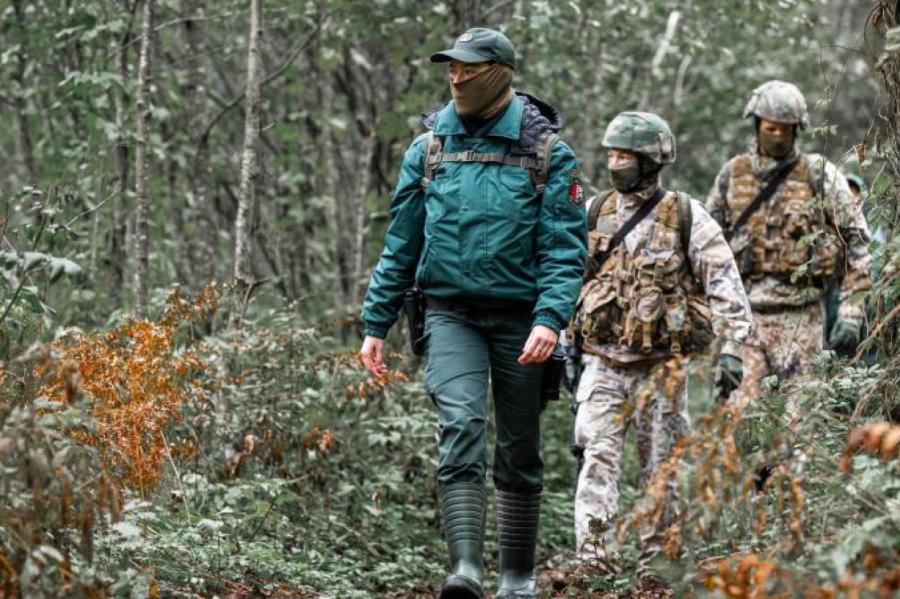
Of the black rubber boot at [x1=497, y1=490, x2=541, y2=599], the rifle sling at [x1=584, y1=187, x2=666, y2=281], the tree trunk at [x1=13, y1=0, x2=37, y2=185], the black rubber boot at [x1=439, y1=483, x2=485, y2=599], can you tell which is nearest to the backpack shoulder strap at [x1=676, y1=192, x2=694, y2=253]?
the rifle sling at [x1=584, y1=187, x2=666, y2=281]

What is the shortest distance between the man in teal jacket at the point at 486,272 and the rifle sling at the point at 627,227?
124 centimetres

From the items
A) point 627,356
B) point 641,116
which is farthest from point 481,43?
point 627,356

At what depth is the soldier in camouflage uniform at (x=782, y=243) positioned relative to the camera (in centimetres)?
835

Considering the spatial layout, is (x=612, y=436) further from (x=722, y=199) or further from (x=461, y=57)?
(x=722, y=199)

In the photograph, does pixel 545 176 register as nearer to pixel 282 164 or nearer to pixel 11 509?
pixel 11 509

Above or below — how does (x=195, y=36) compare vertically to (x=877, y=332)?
above

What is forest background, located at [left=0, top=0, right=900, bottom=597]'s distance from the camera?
4191 millimetres

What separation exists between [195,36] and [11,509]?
28.2ft

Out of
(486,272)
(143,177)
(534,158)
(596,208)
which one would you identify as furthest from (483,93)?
(143,177)

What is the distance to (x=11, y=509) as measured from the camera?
13.5ft

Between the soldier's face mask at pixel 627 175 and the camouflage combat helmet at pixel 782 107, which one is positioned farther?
the camouflage combat helmet at pixel 782 107

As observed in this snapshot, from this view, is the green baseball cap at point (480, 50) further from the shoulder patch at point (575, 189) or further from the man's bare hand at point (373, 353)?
the man's bare hand at point (373, 353)

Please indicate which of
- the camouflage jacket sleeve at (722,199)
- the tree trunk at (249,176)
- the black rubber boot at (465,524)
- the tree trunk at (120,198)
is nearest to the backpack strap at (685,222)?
the camouflage jacket sleeve at (722,199)

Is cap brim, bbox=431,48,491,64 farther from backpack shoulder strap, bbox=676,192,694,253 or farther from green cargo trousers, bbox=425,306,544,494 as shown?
backpack shoulder strap, bbox=676,192,694,253
